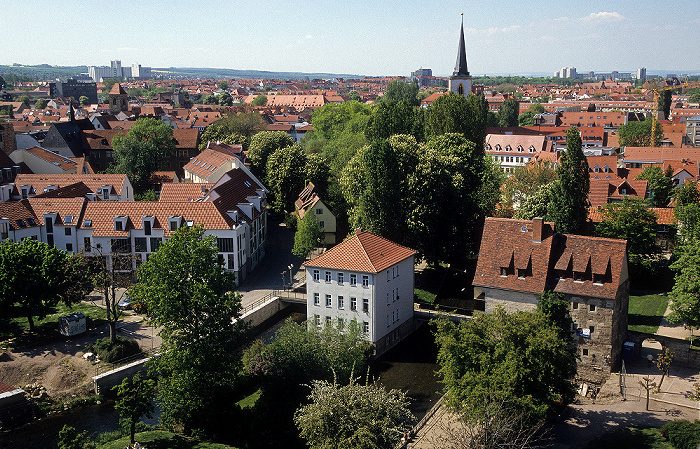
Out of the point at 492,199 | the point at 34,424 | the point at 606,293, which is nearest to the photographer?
the point at 34,424

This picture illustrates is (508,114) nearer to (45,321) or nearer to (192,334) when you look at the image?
(45,321)

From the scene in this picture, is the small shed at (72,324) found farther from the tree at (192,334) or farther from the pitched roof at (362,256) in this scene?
the pitched roof at (362,256)

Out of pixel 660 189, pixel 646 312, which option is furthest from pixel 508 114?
pixel 646 312

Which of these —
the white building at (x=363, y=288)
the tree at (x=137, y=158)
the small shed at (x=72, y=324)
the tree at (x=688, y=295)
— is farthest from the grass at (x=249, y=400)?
the tree at (x=137, y=158)

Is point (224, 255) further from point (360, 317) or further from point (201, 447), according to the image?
point (201, 447)

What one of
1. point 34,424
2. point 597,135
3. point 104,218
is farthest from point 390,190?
point 597,135

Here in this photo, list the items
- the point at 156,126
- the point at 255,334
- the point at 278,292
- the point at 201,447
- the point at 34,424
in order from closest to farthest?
the point at 201,447 → the point at 34,424 → the point at 255,334 → the point at 278,292 → the point at 156,126
